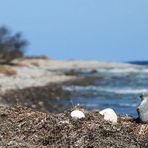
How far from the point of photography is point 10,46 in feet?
262

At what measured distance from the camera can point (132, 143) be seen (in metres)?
6.96

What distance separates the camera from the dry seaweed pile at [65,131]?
7.02 m

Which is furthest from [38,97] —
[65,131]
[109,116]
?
[65,131]

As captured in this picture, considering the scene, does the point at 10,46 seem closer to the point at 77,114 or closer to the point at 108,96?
the point at 108,96

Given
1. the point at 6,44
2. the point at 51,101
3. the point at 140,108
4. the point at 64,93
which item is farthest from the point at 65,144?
the point at 6,44

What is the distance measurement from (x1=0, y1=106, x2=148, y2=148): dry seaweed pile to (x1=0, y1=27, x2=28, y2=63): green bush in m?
70.3

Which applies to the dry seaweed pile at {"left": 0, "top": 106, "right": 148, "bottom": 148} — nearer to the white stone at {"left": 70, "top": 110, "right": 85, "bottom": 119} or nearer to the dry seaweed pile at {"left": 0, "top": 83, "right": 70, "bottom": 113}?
the white stone at {"left": 70, "top": 110, "right": 85, "bottom": 119}

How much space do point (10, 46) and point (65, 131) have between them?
72.9 metres

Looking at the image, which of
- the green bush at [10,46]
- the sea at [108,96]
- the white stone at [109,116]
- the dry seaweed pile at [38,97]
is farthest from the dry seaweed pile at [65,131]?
the green bush at [10,46]

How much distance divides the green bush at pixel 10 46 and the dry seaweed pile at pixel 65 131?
70300 mm

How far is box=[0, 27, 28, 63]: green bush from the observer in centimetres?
7831

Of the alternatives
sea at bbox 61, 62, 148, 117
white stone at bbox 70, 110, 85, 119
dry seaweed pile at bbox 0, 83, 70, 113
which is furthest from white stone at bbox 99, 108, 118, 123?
dry seaweed pile at bbox 0, 83, 70, 113

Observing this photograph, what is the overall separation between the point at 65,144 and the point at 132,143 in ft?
2.36

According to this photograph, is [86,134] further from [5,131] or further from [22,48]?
[22,48]
